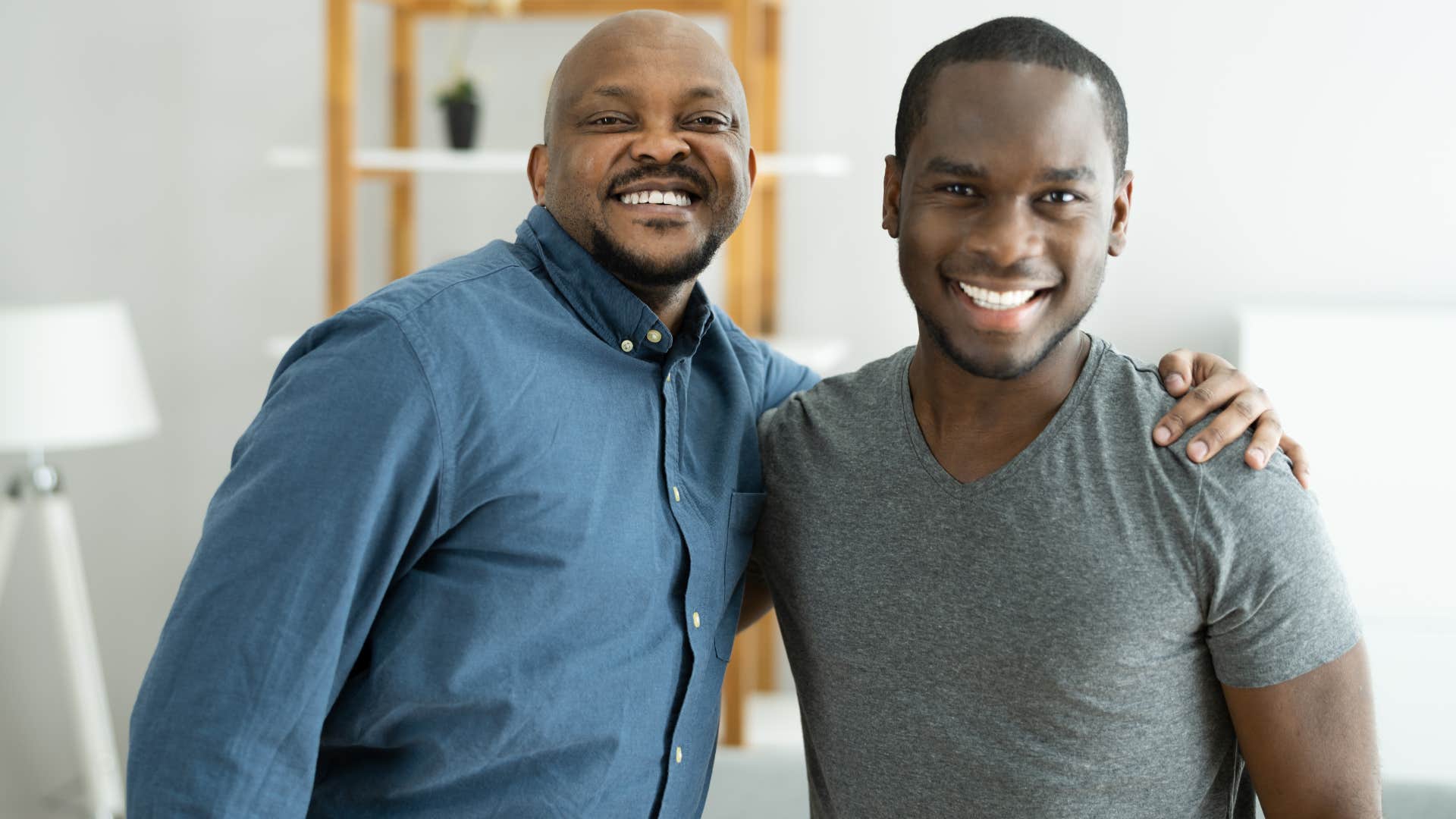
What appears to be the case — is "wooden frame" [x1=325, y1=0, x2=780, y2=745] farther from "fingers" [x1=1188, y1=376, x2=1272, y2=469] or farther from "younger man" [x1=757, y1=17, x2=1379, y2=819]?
"fingers" [x1=1188, y1=376, x2=1272, y2=469]

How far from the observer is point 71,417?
232 cm

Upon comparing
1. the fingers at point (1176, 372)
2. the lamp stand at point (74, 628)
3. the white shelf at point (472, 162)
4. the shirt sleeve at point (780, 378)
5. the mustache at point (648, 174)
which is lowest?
the lamp stand at point (74, 628)

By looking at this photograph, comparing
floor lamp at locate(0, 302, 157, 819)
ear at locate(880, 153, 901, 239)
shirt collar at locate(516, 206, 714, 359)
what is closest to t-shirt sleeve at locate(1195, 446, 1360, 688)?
ear at locate(880, 153, 901, 239)

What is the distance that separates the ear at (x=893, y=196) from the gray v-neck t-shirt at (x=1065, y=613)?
0.15m

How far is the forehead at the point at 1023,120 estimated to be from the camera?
100cm

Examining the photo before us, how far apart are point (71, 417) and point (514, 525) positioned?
1.63 m

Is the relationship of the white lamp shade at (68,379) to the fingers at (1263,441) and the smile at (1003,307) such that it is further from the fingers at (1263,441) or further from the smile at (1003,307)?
the fingers at (1263,441)

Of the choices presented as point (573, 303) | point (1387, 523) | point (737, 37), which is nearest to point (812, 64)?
point (737, 37)

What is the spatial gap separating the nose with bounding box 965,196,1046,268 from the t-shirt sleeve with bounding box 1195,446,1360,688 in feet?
0.72

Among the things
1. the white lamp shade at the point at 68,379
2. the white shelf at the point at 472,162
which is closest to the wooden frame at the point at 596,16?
the white shelf at the point at 472,162

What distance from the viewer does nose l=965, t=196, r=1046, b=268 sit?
1.01m

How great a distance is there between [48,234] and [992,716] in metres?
2.35

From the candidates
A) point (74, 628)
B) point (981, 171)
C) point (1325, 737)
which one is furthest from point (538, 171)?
point (74, 628)

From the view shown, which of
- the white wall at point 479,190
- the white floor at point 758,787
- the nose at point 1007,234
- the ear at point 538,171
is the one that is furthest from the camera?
the white wall at point 479,190
